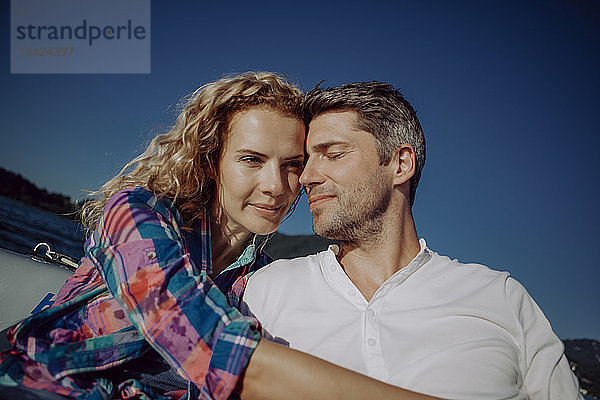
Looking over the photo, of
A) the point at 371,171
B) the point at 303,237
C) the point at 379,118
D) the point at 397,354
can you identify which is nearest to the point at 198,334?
the point at 397,354

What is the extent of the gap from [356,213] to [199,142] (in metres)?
0.88

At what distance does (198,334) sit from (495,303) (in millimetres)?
1267

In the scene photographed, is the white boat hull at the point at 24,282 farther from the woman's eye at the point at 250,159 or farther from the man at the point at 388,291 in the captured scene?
the woman's eye at the point at 250,159

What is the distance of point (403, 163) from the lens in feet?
7.82

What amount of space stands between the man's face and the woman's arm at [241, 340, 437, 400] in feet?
3.10

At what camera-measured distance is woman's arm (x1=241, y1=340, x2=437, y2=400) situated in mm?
1331

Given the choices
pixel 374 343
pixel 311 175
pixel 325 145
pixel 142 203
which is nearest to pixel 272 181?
pixel 311 175

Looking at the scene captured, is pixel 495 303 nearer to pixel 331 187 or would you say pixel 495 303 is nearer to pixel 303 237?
pixel 331 187

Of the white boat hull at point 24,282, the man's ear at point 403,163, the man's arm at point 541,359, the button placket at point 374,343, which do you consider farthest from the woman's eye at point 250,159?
the white boat hull at point 24,282

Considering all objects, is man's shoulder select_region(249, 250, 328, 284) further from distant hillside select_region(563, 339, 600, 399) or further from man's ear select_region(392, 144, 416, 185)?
distant hillside select_region(563, 339, 600, 399)

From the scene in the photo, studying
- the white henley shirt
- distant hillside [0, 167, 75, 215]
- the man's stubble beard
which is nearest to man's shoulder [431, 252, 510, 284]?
the white henley shirt

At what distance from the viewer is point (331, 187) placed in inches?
86.3

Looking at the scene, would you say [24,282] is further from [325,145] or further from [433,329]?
[433,329]

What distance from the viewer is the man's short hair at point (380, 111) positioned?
2.31 m
